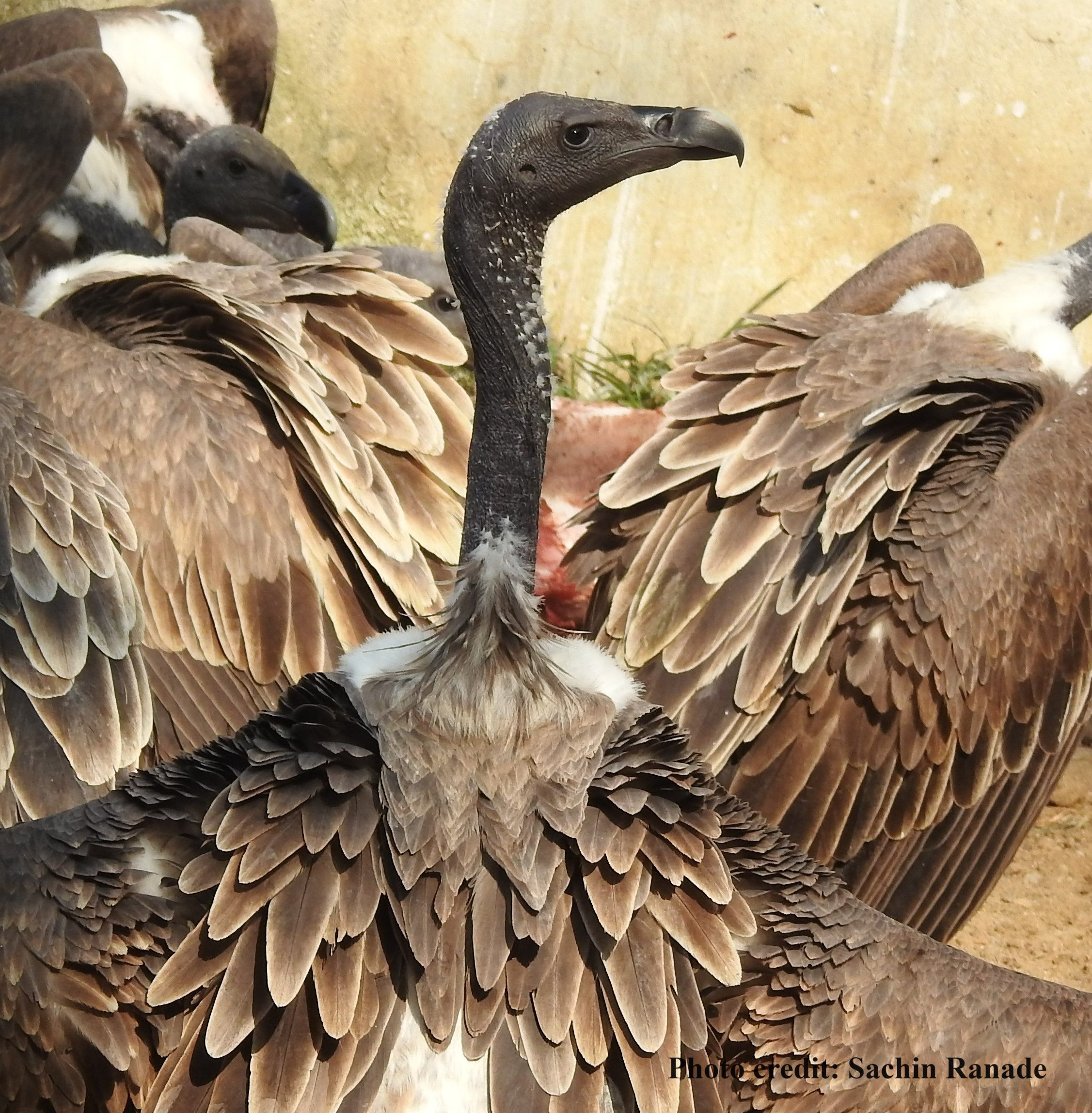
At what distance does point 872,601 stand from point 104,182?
4.22 meters

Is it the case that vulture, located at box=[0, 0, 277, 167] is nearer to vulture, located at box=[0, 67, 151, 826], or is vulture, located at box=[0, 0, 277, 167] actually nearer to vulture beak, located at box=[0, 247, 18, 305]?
vulture beak, located at box=[0, 247, 18, 305]

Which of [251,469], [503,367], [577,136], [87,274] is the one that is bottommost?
[503,367]

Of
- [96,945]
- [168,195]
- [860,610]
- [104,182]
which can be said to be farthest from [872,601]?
[104,182]

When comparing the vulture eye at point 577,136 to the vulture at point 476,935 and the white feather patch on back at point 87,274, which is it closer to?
the vulture at point 476,935

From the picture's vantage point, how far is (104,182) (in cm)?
691

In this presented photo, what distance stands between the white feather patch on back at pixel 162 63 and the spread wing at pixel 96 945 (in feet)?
17.6

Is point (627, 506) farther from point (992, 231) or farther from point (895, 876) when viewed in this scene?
point (992, 231)

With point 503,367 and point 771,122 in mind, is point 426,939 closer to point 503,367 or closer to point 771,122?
point 503,367

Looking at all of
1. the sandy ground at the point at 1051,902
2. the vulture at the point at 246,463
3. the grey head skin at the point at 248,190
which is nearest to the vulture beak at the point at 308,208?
the grey head skin at the point at 248,190

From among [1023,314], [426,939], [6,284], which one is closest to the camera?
[426,939]

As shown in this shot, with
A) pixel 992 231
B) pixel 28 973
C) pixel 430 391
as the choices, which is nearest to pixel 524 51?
pixel 992 231

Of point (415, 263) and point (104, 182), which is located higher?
point (104, 182)

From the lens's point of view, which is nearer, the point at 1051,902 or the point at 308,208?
the point at 1051,902

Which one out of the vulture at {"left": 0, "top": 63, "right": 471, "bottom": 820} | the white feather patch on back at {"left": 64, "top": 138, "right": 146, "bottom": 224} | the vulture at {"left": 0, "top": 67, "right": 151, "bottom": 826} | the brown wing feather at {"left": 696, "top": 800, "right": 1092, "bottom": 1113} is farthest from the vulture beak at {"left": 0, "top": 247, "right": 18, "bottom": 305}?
the brown wing feather at {"left": 696, "top": 800, "right": 1092, "bottom": 1113}
